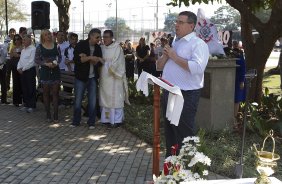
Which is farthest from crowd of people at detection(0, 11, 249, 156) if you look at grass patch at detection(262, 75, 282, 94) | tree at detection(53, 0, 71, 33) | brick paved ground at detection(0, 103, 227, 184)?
grass patch at detection(262, 75, 282, 94)

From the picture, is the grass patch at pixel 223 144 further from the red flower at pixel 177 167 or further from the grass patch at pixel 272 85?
the grass patch at pixel 272 85

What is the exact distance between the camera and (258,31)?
9617 millimetres

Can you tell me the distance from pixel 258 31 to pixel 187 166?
21.6 feet

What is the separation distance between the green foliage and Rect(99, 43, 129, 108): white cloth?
252 centimetres

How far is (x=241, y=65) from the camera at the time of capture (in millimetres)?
9102

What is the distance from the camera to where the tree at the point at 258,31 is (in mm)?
9211

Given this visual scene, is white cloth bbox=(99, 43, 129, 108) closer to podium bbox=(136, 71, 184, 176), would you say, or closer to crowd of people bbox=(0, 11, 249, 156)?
crowd of people bbox=(0, 11, 249, 156)

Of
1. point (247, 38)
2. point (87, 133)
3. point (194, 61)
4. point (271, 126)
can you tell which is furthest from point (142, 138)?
point (247, 38)

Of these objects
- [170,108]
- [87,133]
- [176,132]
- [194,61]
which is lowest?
[87,133]

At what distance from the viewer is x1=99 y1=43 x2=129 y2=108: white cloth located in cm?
854

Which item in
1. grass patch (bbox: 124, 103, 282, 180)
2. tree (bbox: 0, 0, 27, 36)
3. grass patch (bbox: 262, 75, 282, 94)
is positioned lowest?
grass patch (bbox: 262, 75, 282, 94)

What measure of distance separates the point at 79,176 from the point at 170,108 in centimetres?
178

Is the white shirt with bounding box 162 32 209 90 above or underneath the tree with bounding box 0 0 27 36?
underneath

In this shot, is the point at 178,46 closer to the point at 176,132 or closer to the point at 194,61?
the point at 194,61
